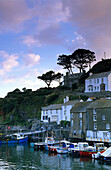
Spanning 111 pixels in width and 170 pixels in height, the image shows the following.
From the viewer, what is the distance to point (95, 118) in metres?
51.6

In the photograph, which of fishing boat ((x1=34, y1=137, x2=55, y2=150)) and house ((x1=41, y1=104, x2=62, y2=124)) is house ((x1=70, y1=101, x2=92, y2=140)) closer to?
fishing boat ((x1=34, y1=137, x2=55, y2=150))

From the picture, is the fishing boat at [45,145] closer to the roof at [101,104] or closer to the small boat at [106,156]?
the roof at [101,104]

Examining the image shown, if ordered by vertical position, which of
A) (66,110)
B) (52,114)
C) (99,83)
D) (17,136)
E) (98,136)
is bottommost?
(17,136)

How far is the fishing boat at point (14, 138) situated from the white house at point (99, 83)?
28.1 metres

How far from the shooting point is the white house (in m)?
76.5

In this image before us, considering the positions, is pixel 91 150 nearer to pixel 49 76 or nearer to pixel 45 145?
pixel 45 145

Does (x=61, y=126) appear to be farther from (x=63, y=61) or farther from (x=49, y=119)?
(x=63, y=61)

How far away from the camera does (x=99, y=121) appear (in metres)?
50.2

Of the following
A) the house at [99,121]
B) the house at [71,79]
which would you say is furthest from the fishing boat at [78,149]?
the house at [71,79]

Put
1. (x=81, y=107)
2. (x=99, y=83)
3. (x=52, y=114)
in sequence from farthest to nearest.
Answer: (x=99, y=83) → (x=52, y=114) → (x=81, y=107)

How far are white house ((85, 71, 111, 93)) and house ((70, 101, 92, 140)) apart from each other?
20353 mm

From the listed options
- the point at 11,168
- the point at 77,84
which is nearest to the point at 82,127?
the point at 11,168

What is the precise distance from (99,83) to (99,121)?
97.7 ft

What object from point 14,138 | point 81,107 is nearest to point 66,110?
point 81,107
